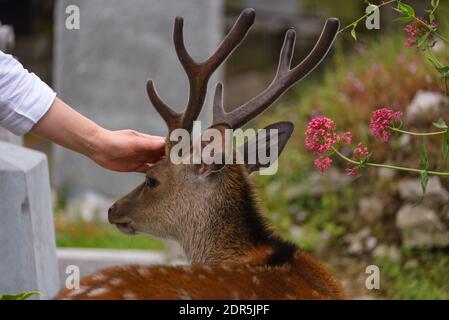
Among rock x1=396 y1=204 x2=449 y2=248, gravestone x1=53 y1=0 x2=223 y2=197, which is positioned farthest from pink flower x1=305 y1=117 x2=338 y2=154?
gravestone x1=53 y1=0 x2=223 y2=197

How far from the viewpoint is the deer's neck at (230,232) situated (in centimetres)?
349

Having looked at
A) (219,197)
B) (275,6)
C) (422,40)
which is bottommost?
(219,197)

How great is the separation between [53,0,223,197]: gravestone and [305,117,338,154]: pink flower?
17.5ft

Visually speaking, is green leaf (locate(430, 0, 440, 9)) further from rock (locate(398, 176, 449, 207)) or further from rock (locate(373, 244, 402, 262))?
rock (locate(373, 244, 402, 262))

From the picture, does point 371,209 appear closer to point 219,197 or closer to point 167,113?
point 219,197

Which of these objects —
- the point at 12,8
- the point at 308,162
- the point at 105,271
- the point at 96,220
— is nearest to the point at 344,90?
the point at 308,162

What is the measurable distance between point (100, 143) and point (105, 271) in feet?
2.13

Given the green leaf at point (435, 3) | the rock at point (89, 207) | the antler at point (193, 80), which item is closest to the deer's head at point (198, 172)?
the antler at point (193, 80)

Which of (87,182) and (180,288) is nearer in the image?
(180,288)

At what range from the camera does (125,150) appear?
3.53 metres

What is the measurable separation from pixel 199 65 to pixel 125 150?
0.42 m

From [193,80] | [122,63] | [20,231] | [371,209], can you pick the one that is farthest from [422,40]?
[122,63]
